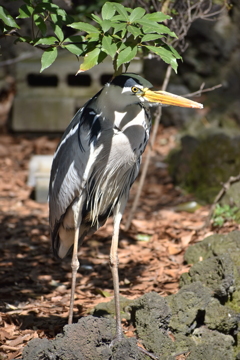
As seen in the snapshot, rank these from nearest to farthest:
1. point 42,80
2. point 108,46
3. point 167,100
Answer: point 108,46 → point 167,100 → point 42,80

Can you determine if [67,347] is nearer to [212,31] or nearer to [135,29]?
[135,29]

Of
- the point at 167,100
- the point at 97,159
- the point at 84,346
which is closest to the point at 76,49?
the point at 167,100

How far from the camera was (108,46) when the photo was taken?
2.47m

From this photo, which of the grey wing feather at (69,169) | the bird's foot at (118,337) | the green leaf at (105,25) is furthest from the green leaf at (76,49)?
the bird's foot at (118,337)

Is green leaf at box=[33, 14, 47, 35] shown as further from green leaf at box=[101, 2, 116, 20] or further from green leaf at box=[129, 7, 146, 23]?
green leaf at box=[129, 7, 146, 23]

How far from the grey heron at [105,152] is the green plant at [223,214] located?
5.65 ft

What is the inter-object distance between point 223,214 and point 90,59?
2.85 metres

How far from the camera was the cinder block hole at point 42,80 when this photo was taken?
8688 millimetres

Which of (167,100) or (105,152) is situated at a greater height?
(167,100)

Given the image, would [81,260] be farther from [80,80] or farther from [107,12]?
[80,80]

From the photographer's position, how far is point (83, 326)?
109 inches

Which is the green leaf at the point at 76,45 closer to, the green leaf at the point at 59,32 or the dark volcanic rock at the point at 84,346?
the green leaf at the point at 59,32

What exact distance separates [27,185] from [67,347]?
4276 mm

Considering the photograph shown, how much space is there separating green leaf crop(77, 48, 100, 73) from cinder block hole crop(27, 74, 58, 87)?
6220mm
